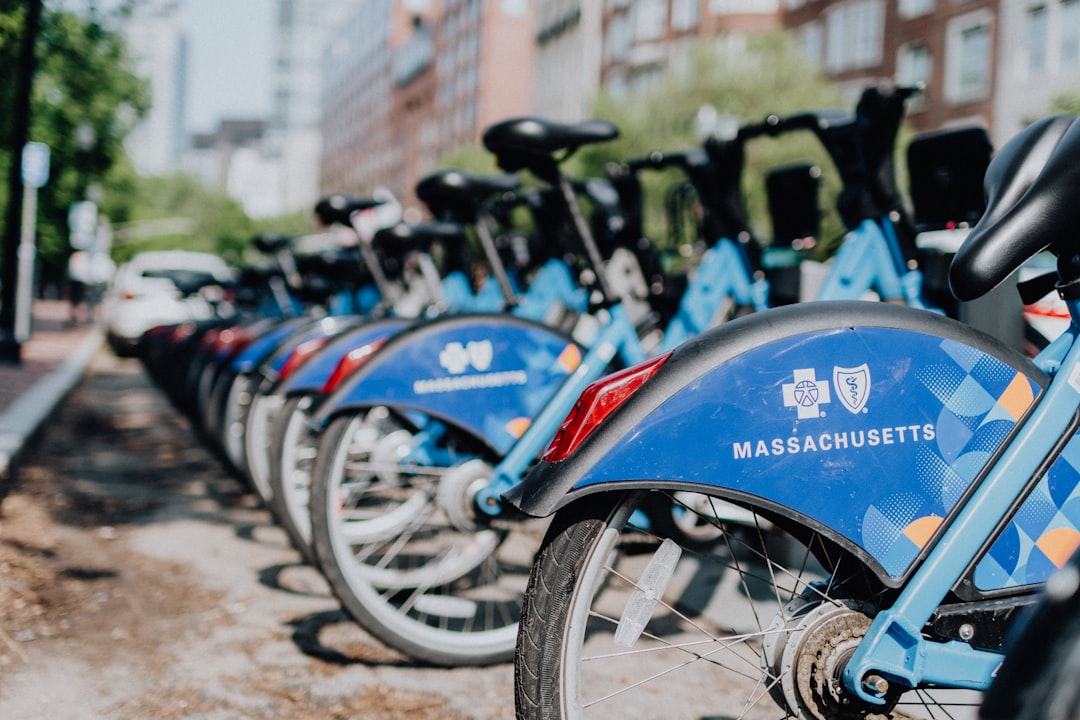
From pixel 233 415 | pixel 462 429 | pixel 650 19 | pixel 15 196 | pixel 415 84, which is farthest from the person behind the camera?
pixel 415 84

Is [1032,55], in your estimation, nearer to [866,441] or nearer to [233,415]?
[233,415]

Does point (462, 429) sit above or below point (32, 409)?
above

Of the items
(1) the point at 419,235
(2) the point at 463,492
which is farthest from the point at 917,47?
(2) the point at 463,492

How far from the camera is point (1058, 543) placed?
72.6 inches

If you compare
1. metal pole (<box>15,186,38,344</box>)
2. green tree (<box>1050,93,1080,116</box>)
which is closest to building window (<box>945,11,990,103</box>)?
green tree (<box>1050,93,1080,116</box>)

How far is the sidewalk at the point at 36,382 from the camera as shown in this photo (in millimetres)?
6431

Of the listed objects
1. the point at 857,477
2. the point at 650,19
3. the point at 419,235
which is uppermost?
the point at 650,19

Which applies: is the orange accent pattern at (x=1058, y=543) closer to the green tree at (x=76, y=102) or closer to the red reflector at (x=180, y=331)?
the red reflector at (x=180, y=331)

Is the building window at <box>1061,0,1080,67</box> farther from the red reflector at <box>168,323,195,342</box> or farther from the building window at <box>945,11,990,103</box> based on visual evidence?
the red reflector at <box>168,323,195,342</box>

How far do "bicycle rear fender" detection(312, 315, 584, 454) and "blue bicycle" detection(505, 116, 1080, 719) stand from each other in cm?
139

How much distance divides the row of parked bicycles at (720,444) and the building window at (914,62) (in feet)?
99.3

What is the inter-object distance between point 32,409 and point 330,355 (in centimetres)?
501

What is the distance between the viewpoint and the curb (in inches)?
231

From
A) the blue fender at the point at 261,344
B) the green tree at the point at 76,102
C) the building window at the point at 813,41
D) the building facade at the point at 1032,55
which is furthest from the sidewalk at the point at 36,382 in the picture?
the building window at the point at 813,41
